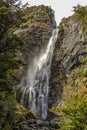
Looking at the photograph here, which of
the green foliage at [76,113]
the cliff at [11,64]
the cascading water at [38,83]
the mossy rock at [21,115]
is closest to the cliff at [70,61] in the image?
the cascading water at [38,83]

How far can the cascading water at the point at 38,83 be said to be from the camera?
48438 millimetres

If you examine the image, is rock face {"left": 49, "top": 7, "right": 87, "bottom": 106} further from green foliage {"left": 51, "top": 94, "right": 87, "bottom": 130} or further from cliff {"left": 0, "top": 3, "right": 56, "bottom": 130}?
green foliage {"left": 51, "top": 94, "right": 87, "bottom": 130}

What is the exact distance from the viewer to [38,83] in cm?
5325

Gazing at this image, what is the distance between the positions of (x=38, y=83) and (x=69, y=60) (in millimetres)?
6907

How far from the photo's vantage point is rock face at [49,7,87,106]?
5025 centimetres

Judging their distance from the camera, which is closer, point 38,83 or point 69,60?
point 38,83

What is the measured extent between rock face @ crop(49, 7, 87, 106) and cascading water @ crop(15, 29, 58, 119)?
129cm

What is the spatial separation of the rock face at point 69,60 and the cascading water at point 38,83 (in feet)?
4.23

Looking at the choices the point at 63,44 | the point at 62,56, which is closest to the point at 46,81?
the point at 62,56

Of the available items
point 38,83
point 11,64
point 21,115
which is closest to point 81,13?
point 38,83

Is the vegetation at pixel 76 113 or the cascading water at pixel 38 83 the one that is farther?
the cascading water at pixel 38 83

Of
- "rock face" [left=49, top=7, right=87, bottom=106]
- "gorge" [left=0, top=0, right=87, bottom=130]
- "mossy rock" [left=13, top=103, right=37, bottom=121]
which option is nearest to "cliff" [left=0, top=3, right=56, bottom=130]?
"mossy rock" [left=13, top=103, right=37, bottom=121]

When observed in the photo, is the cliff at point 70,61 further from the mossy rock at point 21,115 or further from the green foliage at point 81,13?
the mossy rock at point 21,115

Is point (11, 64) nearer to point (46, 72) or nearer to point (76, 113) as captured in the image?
point (76, 113)
